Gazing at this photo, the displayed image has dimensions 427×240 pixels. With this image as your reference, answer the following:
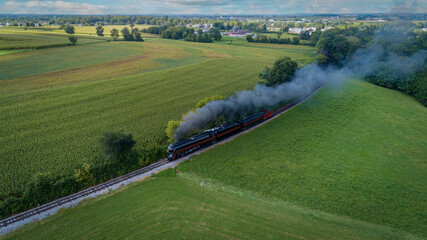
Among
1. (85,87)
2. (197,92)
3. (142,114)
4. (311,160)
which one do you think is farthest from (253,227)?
(85,87)

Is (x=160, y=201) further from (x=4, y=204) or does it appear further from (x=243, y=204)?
(x=4, y=204)

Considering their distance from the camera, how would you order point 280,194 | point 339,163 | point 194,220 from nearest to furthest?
point 194,220 → point 280,194 → point 339,163

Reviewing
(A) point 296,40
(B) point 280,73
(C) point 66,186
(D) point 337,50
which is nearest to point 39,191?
(C) point 66,186

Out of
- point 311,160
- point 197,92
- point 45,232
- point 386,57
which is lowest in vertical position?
point 45,232

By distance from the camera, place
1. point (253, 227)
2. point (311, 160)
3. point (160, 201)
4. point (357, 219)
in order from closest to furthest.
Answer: point (253, 227), point (357, 219), point (160, 201), point (311, 160)

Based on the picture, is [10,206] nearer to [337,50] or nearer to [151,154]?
[151,154]

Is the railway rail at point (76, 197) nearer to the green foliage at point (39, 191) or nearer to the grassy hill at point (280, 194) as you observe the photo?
the green foliage at point (39, 191)
